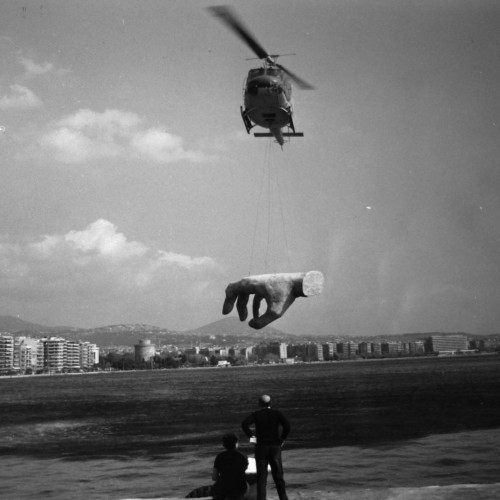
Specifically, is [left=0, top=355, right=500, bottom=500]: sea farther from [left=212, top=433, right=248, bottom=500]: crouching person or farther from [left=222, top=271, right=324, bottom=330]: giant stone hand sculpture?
[left=222, top=271, right=324, bottom=330]: giant stone hand sculpture

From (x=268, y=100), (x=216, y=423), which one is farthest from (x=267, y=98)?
(x=216, y=423)

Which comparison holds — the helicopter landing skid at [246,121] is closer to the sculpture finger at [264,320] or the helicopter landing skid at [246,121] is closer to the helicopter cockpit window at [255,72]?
the helicopter cockpit window at [255,72]

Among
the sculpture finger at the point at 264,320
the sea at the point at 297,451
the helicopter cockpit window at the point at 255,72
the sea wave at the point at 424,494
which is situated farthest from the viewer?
the sea at the point at 297,451

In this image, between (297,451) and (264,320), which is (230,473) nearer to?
(264,320)

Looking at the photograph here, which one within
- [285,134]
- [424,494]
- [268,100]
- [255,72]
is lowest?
[424,494]

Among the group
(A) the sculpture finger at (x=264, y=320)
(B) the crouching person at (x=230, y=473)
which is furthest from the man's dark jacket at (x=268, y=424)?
(A) the sculpture finger at (x=264, y=320)

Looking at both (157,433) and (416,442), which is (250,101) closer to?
(416,442)

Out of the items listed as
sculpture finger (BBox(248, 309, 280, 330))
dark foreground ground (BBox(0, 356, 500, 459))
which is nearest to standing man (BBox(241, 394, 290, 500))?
sculpture finger (BBox(248, 309, 280, 330))

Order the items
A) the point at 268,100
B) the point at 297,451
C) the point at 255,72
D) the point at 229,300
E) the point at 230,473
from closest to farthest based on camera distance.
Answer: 1. the point at 230,473
2. the point at 229,300
3. the point at 268,100
4. the point at 255,72
5. the point at 297,451
